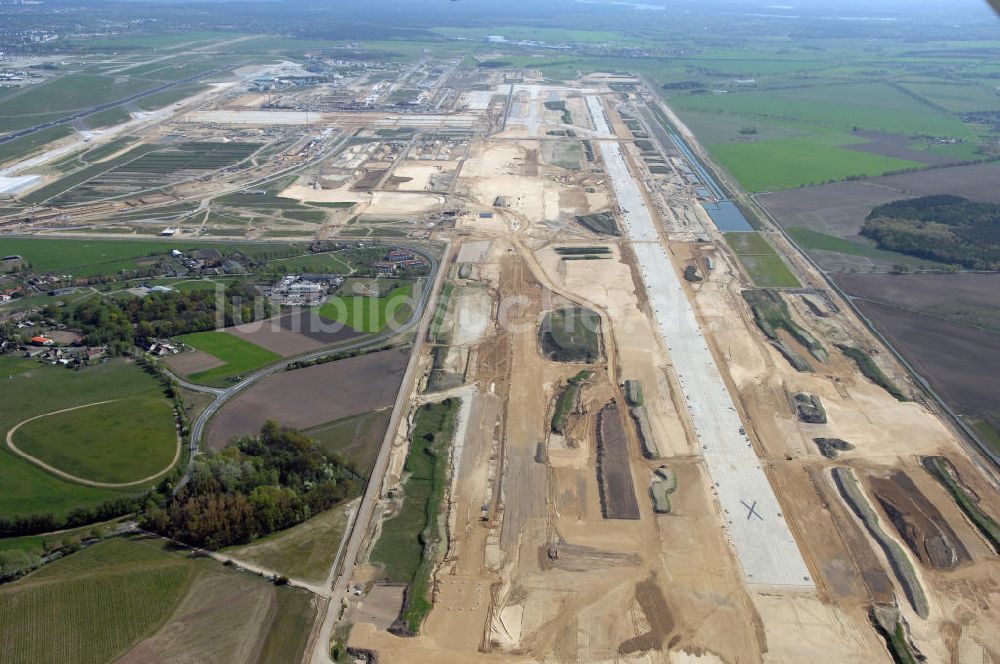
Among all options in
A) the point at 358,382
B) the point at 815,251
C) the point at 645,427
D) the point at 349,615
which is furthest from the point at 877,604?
the point at 815,251

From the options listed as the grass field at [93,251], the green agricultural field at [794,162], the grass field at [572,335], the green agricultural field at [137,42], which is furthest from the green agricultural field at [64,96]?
the green agricultural field at [794,162]

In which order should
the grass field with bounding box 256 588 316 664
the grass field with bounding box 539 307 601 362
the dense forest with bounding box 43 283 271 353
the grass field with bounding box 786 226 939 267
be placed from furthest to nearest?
1. the grass field with bounding box 786 226 939 267
2. the dense forest with bounding box 43 283 271 353
3. the grass field with bounding box 539 307 601 362
4. the grass field with bounding box 256 588 316 664

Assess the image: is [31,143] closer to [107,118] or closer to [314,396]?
[107,118]

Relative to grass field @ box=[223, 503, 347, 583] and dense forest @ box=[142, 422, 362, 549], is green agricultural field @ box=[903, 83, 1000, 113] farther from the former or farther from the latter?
grass field @ box=[223, 503, 347, 583]

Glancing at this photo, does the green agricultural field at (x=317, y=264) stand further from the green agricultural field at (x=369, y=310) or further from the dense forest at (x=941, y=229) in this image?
the dense forest at (x=941, y=229)

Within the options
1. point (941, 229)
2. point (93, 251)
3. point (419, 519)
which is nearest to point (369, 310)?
point (419, 519)

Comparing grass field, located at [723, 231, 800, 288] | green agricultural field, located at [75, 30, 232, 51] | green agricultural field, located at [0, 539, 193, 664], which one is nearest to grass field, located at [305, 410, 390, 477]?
green agricultural field, located at [0, 539, 193, 664]
